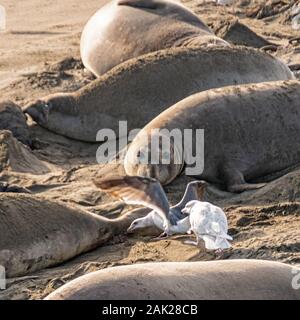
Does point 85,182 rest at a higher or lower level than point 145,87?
lower

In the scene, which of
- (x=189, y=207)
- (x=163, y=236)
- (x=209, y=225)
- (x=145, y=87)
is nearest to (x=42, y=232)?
(x=163, y=236)

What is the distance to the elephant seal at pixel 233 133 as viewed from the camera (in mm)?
6793

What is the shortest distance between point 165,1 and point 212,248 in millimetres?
5271

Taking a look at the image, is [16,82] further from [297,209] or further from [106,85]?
[297,209]

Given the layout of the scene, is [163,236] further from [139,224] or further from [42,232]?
[42,232]

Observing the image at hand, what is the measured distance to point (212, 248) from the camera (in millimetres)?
5055

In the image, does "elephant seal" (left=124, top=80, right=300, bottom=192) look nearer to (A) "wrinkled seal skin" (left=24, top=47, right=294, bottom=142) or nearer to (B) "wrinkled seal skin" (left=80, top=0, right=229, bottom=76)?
(A) "wrinkled seal skin" (left=24, top=47, right=294, bottom=142)

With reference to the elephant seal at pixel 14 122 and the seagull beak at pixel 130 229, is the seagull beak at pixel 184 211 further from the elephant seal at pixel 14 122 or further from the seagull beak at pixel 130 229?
the elephant seal at pixel 14 122

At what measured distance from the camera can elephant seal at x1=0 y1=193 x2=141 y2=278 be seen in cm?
535

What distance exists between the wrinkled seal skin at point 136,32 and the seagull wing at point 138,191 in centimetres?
379

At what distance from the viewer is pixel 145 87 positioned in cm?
818

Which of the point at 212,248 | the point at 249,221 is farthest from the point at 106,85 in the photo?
the point at 212,248

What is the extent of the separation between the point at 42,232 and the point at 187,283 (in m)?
1.77
